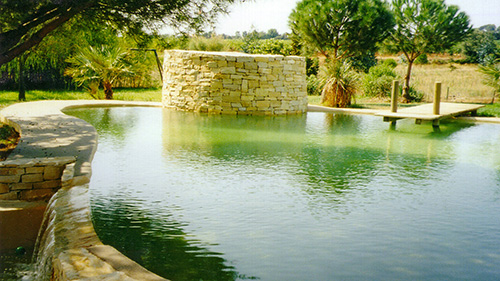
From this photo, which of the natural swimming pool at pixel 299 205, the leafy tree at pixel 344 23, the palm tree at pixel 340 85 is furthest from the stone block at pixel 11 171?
the leafy tree at pixel 344 23

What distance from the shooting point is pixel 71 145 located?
754cm

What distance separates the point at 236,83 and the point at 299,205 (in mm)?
8327

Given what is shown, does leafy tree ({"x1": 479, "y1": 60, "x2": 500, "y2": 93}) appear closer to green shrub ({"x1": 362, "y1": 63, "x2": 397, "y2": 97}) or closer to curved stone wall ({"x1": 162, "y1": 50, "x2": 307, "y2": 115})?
green shrub ({"x1": 362, "y1": 63, "x2": 397, "y2": 97})

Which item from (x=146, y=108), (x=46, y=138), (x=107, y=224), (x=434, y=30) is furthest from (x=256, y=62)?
(x=107, y=224)

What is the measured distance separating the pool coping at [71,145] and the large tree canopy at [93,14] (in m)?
→ 1.44

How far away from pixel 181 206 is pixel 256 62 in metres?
8.56

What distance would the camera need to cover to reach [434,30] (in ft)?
57.7

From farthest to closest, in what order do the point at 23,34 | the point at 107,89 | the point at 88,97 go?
1. the point at 88,97
2. the point at 107,89
3. the point at 23,34

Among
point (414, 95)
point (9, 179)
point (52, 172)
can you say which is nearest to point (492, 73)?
point (414, 95)

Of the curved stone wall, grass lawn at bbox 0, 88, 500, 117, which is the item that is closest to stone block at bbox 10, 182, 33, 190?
the curved stone wall

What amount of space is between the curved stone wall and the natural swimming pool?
3754 millimetres

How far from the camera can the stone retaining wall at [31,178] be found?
584 cm

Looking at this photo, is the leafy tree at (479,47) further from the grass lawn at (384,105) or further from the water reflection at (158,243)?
the water reflection at (158,243)

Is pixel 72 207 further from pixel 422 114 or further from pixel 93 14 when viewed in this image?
pixel 422 114
